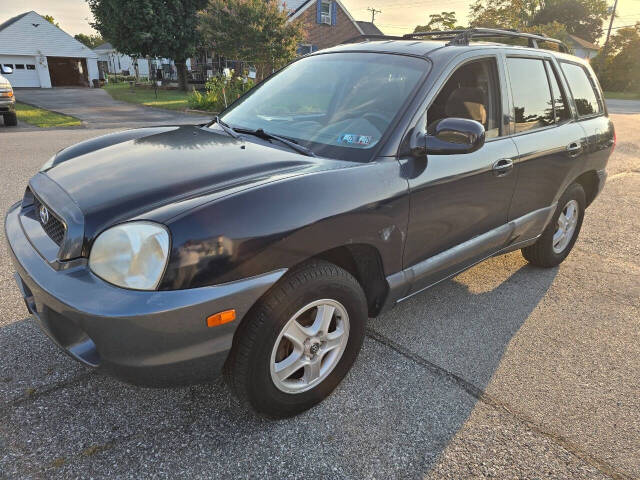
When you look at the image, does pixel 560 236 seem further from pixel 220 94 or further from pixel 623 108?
pixel 623 108

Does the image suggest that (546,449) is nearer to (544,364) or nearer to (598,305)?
(544,364)

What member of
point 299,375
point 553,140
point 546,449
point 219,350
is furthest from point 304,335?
point 553,140

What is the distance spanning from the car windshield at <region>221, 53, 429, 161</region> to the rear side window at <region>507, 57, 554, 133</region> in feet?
2.88

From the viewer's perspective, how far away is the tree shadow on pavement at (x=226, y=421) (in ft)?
6.52

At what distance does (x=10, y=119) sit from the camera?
1174cm

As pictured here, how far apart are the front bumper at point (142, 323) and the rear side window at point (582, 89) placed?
3276mm

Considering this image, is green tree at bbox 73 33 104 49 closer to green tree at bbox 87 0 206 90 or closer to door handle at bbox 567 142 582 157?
green tree at bbox 87 0 206 90

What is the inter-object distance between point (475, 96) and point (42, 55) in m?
42.1

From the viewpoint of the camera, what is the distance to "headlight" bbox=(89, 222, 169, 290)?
1726 millimetres

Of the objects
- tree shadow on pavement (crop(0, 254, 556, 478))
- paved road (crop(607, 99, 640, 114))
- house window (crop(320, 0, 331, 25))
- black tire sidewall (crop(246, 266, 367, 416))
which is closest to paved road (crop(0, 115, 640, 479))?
tree shadow on pavement (crop(0, 254, 556, 478))

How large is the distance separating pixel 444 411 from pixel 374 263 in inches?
32.9

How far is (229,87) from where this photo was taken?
16156 mm

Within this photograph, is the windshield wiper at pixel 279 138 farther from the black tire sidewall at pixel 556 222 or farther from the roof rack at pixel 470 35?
the black tire sidewall at pixel 556 222

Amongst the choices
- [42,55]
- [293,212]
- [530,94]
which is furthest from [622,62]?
[293,212]
